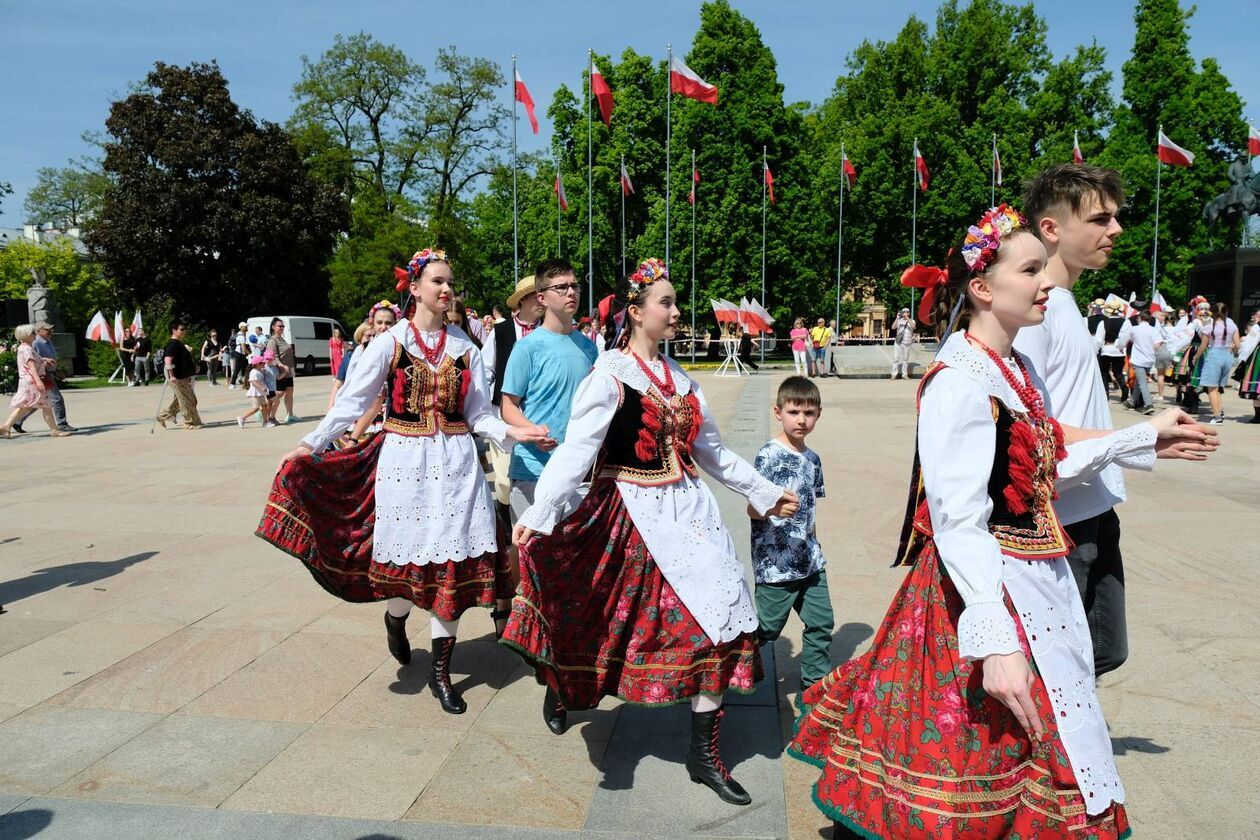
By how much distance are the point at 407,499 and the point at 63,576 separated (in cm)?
364

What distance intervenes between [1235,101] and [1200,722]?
47.6 m

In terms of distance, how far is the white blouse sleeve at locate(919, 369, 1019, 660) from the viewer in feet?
7.32

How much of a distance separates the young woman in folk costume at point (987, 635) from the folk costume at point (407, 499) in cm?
215

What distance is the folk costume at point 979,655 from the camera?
7.43 feet

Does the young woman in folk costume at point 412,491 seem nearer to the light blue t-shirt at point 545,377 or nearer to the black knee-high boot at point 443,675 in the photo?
the black knee-high boot at point 443,675

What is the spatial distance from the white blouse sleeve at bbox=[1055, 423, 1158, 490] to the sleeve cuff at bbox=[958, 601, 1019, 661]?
0.60m

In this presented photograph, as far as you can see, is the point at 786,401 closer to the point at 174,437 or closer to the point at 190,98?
the point at 174,437

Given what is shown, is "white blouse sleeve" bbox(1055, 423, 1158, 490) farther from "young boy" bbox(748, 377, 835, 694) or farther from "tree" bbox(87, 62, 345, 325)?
"tree" bbox(87, 62, 345, 325)

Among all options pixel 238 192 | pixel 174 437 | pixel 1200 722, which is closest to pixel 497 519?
pixel 1200 722

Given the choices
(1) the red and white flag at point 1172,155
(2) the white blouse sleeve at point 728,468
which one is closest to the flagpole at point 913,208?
(1) the red and white flag at point 1172,155

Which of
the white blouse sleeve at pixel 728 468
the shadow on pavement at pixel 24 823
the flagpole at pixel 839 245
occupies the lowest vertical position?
the shadow on pavement at pixel 24 823

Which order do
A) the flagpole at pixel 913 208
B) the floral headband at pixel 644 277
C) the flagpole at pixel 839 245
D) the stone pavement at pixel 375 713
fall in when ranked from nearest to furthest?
the stone pavement at pixel 375 713, the floral headband at pixel 644 277, the flagpole at pixel 913 208, the flagpole at pixel 839 245

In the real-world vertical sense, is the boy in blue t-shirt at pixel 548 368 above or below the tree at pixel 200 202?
below

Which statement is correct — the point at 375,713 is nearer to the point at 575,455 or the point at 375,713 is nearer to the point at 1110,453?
the point at 575,455
